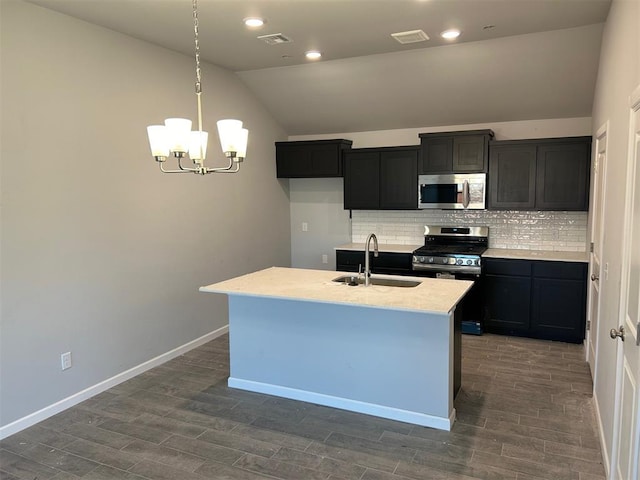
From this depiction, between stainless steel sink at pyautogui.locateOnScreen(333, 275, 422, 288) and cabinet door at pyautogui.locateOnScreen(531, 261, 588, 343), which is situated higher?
stainless steel sink at pyautogui.locateOnScreen(333, 275, 422, 288)

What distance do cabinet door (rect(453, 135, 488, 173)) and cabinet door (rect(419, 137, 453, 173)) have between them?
0.06m

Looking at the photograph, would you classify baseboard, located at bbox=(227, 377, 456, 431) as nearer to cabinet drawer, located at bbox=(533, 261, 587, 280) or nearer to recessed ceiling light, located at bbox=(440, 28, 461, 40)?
cabinet drawer, located at bbox=(533, 261, 587, 280)

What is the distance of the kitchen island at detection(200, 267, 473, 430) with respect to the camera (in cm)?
311

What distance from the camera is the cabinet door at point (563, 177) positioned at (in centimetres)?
473

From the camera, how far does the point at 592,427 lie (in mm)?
3088

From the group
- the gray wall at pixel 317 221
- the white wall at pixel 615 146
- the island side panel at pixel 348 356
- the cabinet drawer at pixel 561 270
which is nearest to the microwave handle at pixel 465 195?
the cabinet drawer at pixel 561 270

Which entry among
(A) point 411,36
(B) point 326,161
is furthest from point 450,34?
(B) point 326,161

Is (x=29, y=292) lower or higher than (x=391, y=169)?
lower

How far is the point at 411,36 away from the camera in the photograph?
3.90 m

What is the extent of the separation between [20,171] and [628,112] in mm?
3586

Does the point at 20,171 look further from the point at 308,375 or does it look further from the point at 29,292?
the point at 308,375

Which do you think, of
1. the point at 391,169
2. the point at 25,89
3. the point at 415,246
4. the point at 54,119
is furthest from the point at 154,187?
the point at 415,246

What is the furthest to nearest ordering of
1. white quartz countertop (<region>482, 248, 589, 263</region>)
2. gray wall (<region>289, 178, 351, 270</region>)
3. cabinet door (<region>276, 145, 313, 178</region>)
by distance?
1. gray wall (<region>289, 178, 351, 270</region>)
2. cabinet door (<region>276, 145, 313, 178</region>)
3. white quartz countertop (<region>482, 248, 589, 263</region>)

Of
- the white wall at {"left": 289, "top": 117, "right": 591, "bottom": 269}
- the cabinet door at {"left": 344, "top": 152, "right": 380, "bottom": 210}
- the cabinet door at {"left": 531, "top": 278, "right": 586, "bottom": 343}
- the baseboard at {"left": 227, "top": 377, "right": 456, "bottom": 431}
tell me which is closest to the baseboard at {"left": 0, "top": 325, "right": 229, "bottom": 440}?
the baseboard at {"left": 227, "top": 377, "right": 456, "bottom": 431}
